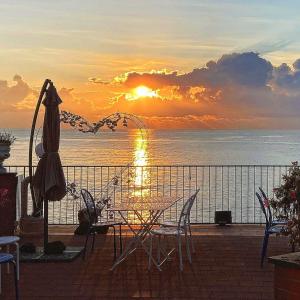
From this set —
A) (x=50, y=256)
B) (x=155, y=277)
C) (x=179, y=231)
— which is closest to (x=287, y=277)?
(x=155, y=277)

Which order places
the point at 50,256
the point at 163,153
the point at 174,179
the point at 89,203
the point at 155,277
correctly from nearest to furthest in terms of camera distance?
1. the point at 155,277
2. the point at 50,256
3. the point at 89,203
4. the point at 174,179
5. the point at 163,153

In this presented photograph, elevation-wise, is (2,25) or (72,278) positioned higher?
(2,25)

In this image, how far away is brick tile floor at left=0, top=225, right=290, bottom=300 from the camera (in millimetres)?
→ 5664

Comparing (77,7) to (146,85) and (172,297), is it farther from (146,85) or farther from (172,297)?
(172,297)

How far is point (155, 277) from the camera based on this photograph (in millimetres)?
6293

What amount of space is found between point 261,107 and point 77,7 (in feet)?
67.9

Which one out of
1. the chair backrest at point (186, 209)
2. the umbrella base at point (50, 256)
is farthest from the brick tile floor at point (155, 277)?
the chair backrest at point (186, 209)

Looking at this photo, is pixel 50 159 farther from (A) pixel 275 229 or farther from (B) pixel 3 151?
(A) pixel 275 229

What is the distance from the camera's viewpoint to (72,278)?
629 cm

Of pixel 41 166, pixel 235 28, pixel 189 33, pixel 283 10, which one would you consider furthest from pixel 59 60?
pixel 41 166

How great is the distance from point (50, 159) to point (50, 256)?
48.7 inches

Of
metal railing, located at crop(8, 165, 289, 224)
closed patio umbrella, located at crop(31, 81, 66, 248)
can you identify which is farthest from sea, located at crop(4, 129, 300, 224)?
closed patio umbrella, located at crop(31, 81, 66, 248)

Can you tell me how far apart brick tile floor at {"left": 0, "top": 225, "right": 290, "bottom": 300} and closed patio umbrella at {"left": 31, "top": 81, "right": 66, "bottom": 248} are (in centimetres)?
92

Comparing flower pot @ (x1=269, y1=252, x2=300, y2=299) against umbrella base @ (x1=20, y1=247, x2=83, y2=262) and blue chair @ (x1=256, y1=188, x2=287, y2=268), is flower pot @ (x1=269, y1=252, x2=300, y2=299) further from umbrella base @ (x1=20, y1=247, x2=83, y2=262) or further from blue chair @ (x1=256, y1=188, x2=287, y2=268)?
umbrella base @ (x1=20, y1=247, x2=83, y2=262)
